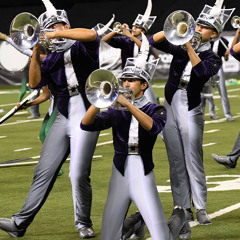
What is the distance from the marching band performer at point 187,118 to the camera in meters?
8.38

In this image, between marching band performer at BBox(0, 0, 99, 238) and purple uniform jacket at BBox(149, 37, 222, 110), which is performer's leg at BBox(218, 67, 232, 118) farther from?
marching band performer at BBox(0, 0, 99, 238)

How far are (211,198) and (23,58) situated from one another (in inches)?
218

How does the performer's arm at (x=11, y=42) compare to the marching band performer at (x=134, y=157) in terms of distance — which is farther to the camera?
the performer's arm at (x=11, y=42)

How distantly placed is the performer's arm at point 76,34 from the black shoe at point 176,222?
1.65 m

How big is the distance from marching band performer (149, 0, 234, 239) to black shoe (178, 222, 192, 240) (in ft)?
2.41

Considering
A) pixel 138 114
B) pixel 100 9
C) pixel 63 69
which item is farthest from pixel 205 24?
pixel 100 9

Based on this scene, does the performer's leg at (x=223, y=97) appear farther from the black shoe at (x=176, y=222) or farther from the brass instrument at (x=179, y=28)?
the black shoe at (x=176, y=222)

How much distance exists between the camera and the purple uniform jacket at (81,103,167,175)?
21.6ft

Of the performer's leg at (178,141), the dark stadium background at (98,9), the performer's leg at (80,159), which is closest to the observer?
the performer's leg at (80,159)

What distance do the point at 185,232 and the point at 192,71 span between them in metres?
1.69

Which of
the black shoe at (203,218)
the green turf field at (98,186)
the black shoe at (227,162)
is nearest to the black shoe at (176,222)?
the green turf field at (98,186)

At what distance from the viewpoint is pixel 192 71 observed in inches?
328

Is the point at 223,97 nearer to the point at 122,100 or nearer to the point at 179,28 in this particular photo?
the point at 179,28

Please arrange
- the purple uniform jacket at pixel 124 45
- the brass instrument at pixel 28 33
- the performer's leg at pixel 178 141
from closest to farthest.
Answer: the brass instrument at pixel 28 33 < the performer's leg at pixel 178 141 < the purple uniform jacket at pixel 124 45
